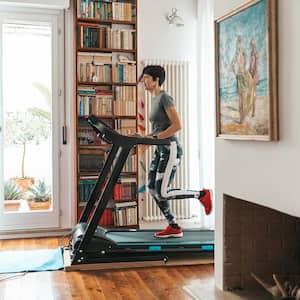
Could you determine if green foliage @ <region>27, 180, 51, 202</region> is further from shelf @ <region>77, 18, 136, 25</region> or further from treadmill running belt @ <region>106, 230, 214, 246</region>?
shelf @ <region>77, 18, 136, 25</region>

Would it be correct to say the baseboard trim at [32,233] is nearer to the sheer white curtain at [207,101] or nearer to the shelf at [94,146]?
the shelf at [94,146]

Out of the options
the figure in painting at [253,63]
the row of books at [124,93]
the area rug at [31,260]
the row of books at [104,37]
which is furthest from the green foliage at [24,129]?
the figure in painting at [253,63]

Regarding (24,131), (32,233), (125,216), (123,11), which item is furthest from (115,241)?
(123,11)

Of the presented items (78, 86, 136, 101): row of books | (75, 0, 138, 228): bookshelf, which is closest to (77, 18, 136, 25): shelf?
(75, 0, 138, 228): bookshelf

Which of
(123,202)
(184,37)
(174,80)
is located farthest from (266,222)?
(184,37)

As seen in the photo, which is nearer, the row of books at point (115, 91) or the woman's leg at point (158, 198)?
the woman's leg at point (158, 198)

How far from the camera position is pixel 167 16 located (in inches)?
209

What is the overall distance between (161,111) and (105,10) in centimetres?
158

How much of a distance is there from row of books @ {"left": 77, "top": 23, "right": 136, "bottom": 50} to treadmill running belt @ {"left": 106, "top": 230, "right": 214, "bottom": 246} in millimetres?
2038

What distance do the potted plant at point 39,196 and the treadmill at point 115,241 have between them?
1087 mm

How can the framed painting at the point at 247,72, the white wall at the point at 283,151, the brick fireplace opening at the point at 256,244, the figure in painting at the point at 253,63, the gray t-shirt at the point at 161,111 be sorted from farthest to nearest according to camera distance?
1. the gray t-shirt at the point at 161,111
2. the brick fireplace opening at the point at 256,244
3. the figure in painting at the point at 253,63
4. the framed painting at the point at 247,72
5. the white wall at the point at 283,151

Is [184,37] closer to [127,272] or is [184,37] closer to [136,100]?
[136,100]

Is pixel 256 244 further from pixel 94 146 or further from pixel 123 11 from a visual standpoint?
pixel 123 11

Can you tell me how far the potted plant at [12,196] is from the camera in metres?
4.92
